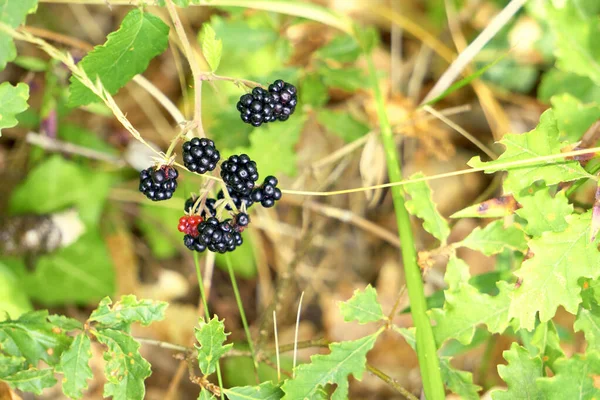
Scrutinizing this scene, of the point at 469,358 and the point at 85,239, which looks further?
the point at 469,358

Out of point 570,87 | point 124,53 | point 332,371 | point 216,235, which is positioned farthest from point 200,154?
point 570,87

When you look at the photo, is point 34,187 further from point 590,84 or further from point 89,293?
point 590,84

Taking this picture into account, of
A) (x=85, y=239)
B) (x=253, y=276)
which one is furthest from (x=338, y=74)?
(x=85, y=239)

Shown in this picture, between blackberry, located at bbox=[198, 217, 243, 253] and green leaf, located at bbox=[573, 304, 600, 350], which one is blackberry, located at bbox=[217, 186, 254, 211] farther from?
green leaf, located at bbox=[573, 304, 600, 350]

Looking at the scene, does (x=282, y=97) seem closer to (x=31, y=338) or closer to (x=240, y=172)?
(x=240, y=172)

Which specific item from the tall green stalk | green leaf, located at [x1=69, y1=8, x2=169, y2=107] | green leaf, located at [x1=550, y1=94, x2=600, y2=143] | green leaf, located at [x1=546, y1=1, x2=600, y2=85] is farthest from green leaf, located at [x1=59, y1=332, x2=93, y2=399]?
green leaf, located at [x1=546, y1=1, x2=600, y2=85]

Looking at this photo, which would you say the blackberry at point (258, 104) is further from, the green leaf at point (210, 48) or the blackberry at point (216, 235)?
the blackberry at point (216, 235)
